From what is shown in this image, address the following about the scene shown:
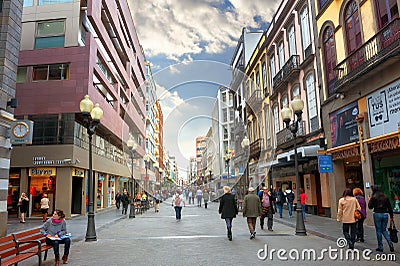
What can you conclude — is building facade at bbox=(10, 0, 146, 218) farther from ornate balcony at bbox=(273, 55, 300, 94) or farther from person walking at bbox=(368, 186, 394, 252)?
person walking at bbox=(368, 186, 394, 252)

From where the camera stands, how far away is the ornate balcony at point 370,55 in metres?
10.8

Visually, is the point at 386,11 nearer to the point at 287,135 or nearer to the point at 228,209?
the point at 228,209

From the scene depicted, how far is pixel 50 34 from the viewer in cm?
2336

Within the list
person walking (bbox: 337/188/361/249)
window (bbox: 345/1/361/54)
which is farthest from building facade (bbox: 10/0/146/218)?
person walking (bbox: 337/188/361/249)

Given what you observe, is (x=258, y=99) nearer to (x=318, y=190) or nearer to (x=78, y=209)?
(x=318, y=190)

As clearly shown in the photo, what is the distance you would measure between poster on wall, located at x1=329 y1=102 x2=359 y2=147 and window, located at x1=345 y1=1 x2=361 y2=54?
2.62m

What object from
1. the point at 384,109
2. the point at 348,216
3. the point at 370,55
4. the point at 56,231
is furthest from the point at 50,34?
the point at 348,216

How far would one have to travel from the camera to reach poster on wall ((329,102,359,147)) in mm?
14133

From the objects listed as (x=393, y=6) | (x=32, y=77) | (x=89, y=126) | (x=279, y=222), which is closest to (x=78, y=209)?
(x=32, y=77)

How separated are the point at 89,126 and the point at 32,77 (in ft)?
44.2

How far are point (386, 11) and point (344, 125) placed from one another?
205 inches

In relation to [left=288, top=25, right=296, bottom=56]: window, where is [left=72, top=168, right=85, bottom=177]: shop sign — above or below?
below

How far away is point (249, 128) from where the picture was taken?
33.3 m

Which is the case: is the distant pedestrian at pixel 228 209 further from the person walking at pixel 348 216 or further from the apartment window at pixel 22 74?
the apartment window at pixel 22 74
